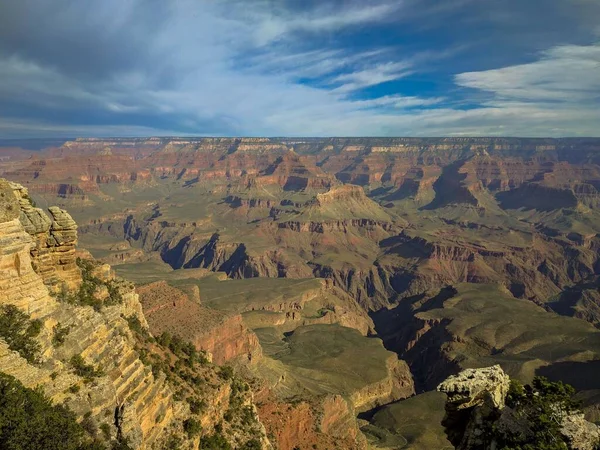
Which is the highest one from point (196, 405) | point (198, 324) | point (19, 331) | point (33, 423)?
point (19, 331)

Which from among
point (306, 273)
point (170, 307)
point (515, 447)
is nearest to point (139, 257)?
point (306, 273)

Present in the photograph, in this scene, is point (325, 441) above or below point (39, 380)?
below

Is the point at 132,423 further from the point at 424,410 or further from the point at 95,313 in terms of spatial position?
the point at 424,410

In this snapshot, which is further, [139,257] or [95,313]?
[139,257]

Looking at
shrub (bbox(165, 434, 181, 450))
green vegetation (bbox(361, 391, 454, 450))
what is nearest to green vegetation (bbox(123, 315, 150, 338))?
shrub (bbox(165, 434, 181, 450))

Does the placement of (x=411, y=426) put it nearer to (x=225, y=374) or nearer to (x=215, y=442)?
(x=225, y=374)

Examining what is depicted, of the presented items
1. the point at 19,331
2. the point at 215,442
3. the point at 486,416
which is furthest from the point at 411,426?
the point at 19,331

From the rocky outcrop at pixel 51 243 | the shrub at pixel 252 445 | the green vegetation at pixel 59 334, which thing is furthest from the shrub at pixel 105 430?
the shrub at pixel 252 445
